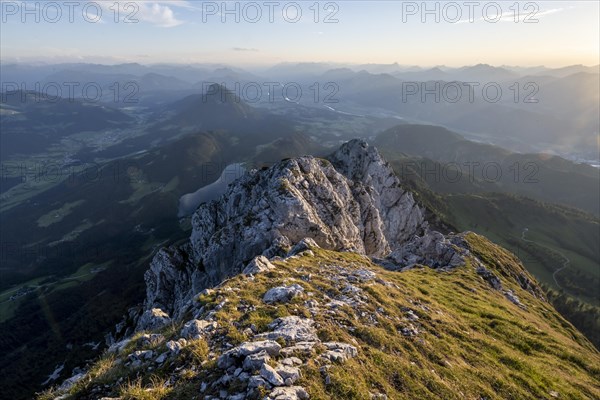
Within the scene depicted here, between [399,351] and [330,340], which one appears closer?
[330,340]

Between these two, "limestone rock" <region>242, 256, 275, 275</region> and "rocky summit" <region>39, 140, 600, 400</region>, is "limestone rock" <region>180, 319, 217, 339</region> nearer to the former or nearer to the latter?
"rocky summit" <region>39, 140, 600, 400</region>

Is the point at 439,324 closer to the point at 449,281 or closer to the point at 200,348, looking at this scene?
the point at 200,348

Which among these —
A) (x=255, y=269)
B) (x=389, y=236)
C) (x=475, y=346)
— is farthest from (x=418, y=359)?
(x=389, y=236)

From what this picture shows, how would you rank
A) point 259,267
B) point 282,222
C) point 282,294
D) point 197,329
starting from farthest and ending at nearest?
point 282,222 < point 259,267 < point 282,294 < point 197,329

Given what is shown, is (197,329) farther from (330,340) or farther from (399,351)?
(399,351)

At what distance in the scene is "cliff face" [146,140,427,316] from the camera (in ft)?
182

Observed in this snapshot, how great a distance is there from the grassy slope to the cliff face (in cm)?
1668

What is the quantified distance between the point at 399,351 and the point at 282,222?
120 feet

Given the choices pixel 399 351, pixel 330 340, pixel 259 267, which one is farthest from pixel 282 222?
pixel 330 340

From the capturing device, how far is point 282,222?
55219mm

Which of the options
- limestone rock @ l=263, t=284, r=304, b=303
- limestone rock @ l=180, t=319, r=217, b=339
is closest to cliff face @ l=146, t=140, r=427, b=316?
limestone rock @ l=263, t=284, r=304, b=303

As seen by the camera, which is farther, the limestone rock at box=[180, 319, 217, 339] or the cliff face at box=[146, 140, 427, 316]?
the cliff face at box=[146, 140, 427, 316]

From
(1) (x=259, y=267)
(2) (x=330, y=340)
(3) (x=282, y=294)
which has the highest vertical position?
(3) (x=282, y=294)

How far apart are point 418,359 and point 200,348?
13258 millimetres
